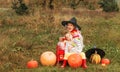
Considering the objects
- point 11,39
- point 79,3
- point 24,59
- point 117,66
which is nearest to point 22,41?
point 11,39

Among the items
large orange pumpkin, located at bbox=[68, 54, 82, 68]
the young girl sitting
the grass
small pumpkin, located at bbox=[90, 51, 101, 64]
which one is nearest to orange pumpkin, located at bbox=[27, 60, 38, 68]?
the grass

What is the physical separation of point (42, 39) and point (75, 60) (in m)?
3.51

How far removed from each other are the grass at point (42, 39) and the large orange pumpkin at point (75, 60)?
10 cm

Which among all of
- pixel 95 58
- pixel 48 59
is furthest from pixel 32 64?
pixel 95 58

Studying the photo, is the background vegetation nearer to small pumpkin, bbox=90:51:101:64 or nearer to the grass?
the grass

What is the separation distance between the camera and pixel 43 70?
749 centimetres

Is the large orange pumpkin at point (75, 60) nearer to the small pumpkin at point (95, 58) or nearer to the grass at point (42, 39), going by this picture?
the grass at point (42, 39)

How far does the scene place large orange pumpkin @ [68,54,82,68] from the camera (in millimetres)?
7537

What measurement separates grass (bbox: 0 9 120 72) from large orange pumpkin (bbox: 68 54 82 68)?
0.33ft

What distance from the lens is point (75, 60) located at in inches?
296

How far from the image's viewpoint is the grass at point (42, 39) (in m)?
7.85

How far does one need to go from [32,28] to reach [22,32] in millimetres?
794

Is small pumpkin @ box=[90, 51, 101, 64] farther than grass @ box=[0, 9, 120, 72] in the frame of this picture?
Yes

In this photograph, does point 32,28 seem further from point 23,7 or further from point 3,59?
point 23,7
